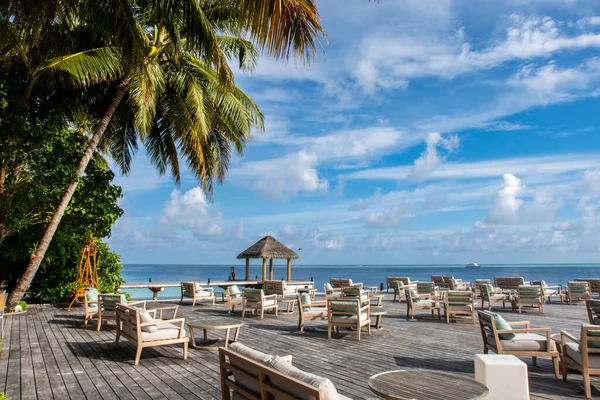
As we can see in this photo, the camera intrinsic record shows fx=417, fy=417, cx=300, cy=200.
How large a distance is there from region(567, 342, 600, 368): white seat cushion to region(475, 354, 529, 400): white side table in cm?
103

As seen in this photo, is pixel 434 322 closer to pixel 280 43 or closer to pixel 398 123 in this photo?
pixel 280 43

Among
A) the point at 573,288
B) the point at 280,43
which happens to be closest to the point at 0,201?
the point at 280,43

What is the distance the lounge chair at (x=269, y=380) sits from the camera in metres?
2.38

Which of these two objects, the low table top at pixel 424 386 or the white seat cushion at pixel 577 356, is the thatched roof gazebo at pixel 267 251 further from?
the low table top at pixel 424 386

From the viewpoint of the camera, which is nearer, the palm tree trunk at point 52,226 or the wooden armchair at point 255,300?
the palm tree trunk at point 52,226

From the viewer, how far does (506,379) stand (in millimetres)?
3945

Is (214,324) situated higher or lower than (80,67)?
lower

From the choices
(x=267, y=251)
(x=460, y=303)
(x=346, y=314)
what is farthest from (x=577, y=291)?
(x=267, y=251)

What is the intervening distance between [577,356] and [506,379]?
4.10ft

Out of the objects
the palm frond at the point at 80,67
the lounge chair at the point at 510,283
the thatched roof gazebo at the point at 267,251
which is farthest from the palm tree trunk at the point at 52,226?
the lounge chair at the point at 510,283

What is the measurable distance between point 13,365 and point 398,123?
63.7ft

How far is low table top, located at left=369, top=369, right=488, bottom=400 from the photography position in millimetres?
2852

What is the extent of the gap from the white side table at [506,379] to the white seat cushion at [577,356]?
103 cm

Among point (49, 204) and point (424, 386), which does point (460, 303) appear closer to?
point (424, 386)
